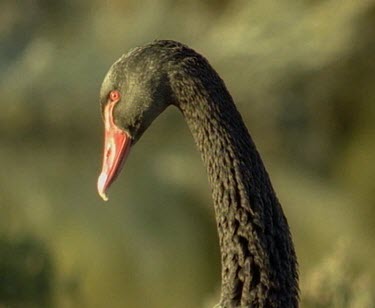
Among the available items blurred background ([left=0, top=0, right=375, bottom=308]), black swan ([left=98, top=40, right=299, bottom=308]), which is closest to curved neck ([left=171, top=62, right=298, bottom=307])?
black swan ([left=98, top=40, right=299, bottom=308])

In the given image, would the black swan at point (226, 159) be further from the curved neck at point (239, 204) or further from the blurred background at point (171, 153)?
the blurred background at point (171, 153)

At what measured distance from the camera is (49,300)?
492 cm

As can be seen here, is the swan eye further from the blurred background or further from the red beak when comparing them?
the blurred background

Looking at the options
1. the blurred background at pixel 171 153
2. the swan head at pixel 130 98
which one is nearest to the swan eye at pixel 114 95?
the swan head at pixel 130 98

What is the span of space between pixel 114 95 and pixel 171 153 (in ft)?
8.29

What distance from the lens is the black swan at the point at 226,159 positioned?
2.21 metres

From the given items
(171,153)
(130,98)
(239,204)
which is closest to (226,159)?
(239,204)

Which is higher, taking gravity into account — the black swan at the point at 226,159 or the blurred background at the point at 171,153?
the blurred background at the point at 171,153

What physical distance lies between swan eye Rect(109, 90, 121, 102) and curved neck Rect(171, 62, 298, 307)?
10 cm

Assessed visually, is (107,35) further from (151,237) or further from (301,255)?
(301,255)

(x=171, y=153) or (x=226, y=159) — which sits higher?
(x=171, y=153)

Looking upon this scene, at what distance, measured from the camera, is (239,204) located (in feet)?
7.30

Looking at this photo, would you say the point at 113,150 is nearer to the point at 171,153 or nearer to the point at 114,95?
the point at 114,95

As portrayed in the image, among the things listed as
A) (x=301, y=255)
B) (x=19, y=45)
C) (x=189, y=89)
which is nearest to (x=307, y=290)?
(x=301, y=255)
